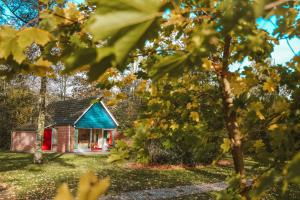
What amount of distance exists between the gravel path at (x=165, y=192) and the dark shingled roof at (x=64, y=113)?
2139 cm

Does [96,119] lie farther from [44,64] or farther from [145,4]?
[145,4]

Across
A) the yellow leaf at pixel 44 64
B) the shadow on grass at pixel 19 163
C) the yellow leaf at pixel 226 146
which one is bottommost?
the shadow on grass at pixel 19 163

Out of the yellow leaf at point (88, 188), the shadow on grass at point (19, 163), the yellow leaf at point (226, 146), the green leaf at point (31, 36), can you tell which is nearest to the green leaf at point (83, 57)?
the yellow leaf at point (88, 188)

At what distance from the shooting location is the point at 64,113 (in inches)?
1385

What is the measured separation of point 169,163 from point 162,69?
18.9m

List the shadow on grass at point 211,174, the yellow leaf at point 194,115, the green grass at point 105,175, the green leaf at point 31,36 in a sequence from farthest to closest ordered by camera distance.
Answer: the shadow on grass at point 211,174 < the green grass at point 105,175 < the yellow leaf at point 194,115 < the green leaf at point 31,36

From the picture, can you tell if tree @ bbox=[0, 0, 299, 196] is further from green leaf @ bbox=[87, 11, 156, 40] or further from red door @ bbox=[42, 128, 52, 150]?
red door @ bbox=[42, 128, 52, 150]

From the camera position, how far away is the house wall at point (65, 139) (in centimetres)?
3228

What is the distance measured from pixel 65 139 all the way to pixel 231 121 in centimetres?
3154

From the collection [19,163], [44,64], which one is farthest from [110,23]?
[19,163]

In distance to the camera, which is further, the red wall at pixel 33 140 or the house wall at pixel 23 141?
the house wall at pixel 23 141

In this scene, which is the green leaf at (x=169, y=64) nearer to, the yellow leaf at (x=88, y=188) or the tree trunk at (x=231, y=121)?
the yellow leaf at (x=88, y=188)

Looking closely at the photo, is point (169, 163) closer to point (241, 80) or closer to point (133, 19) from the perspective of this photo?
point (241, 80)

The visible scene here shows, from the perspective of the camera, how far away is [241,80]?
2.03m
